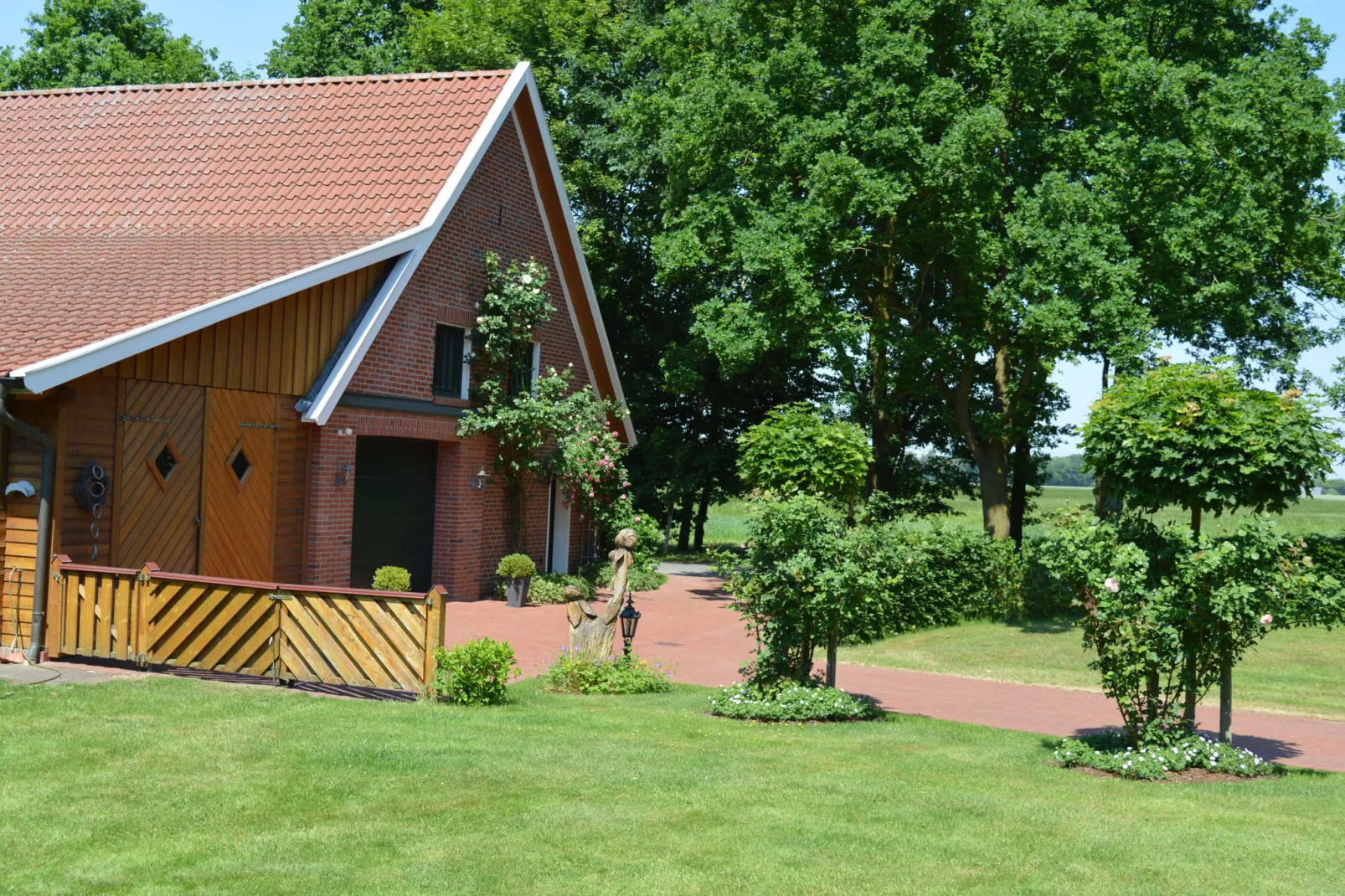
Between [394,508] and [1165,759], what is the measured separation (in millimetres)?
13702

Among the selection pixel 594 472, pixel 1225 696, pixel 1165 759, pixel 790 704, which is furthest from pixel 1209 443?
pixel 594 472

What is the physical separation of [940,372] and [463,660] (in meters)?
18.8

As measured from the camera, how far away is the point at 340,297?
1825cm

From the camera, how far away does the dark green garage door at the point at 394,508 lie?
20.1 m

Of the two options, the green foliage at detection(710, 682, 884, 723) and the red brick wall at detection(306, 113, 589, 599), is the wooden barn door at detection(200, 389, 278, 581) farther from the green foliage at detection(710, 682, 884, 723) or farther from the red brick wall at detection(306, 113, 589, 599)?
the green foliage at detection(710, 682, 884, 723)

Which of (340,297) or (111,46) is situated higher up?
(111,46)

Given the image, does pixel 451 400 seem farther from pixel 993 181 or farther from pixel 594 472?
pixel 993 181

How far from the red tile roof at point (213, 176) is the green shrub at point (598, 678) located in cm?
588

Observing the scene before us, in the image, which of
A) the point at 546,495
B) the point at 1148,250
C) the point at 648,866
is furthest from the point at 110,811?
the point at 1148,250

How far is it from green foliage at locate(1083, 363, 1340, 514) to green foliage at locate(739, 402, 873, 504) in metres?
3.52

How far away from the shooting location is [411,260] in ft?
62.7

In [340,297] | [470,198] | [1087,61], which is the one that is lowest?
[340,297]

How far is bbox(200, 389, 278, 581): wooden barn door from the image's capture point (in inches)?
629

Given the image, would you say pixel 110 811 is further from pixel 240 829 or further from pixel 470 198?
pixel 470 198
